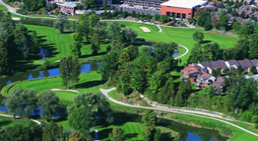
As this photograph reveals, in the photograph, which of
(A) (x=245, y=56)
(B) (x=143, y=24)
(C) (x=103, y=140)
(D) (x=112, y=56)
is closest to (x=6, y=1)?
(B) (x=143, y=24)

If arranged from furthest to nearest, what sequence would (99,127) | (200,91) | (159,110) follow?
(200,91), (159,110), (99,127)

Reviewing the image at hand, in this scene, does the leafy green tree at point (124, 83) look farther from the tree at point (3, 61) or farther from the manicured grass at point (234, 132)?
the tree at point (3, 61)

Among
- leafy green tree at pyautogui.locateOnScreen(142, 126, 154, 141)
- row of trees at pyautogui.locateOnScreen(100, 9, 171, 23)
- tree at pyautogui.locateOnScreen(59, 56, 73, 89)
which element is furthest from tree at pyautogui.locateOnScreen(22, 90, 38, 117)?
row of trees at pyautogui.locateOnScreen(100, 9, 171, 23)

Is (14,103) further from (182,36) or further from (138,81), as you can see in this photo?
(182,36)

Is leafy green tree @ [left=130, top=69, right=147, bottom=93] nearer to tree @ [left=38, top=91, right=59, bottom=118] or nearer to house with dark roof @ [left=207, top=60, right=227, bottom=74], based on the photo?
house with dark roof @ [left=207, top=60, right=227, bottom=74]

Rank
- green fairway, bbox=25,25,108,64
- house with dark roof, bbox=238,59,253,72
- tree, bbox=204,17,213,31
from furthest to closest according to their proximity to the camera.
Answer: tree, bbox=204,17,213,31, green fairway, bbox=25,25,108,64, house with dark roof, bbox=238,59,253,72

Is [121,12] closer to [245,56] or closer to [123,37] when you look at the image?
[123,37]

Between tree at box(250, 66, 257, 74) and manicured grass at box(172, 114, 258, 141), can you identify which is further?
tree at box(250, 66, 257, 74)
